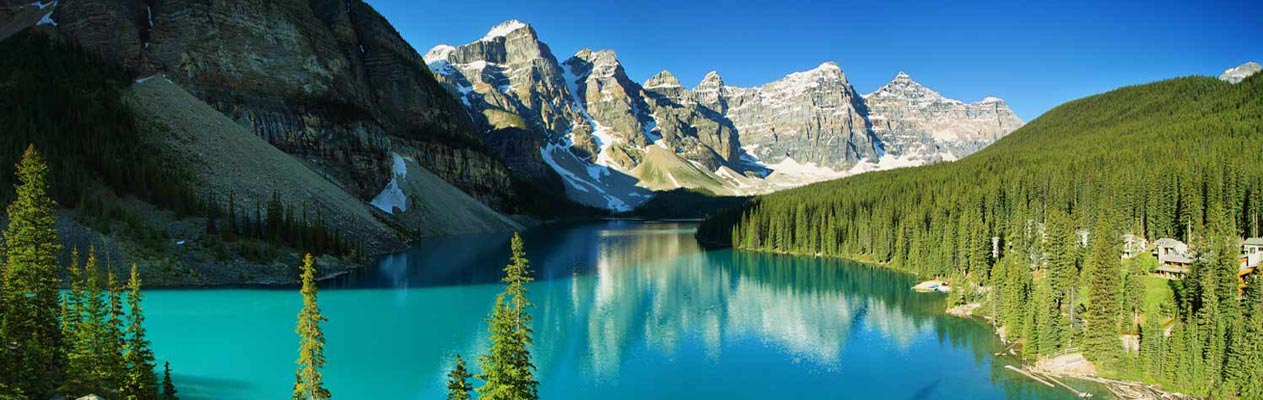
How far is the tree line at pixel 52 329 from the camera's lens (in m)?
18.4

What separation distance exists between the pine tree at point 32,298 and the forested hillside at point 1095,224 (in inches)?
1546

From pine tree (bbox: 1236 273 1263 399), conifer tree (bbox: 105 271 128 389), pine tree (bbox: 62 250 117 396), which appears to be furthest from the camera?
pine tree (bbox: 1236 273 1263 399)

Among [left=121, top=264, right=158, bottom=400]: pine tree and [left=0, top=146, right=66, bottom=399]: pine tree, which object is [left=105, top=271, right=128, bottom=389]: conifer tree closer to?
[left=121, top=264, right=158, bottom=400]: pine tree

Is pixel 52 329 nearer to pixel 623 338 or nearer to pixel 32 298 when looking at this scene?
pixel 32 298

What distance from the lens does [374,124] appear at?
125938 mm

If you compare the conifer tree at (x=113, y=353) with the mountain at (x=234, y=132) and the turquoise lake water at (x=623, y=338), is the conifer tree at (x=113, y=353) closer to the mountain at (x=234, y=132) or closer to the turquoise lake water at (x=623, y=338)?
the turquoise lake water at (x=623, y=338)

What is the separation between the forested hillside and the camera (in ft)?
95.1

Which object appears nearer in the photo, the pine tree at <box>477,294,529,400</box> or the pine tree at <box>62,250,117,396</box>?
the pine tree at <box>477,294,529,400</box>

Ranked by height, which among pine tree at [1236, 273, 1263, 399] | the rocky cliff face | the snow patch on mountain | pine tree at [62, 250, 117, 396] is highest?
the rocky cliff face

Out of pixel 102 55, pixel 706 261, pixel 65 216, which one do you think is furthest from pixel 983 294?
pixel 102 55

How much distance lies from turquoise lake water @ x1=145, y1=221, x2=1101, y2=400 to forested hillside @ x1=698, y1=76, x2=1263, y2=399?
4.20 meters

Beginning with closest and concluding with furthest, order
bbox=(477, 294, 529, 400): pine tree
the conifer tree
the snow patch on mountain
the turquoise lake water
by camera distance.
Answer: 1. bbox=(477, 294, 529, 400): pine tree
2. the conifer tree
3. the turquoise lake water
4. the snow patch on mountain

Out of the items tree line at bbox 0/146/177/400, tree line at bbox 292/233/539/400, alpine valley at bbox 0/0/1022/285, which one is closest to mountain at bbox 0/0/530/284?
alpine valley at bbox 0/0/1022/285

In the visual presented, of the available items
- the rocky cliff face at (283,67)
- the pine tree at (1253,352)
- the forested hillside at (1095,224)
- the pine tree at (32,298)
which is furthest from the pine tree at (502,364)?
the rocky cliff face at (283,67)
